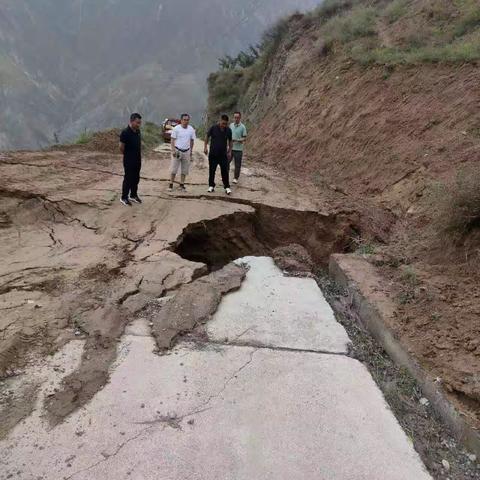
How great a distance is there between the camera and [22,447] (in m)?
3.27

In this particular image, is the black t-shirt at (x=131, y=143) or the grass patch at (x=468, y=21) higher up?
the grass patch at (x=468, y=21)

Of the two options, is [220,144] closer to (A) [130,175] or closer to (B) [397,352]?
(A) [130,175]

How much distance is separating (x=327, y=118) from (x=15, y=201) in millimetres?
8540

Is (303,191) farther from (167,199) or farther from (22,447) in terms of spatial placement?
(22,447)

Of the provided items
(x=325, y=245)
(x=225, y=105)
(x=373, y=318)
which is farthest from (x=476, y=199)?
(x=225, y=105)

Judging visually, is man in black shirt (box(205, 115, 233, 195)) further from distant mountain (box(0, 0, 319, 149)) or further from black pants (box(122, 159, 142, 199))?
distant mountain (box(0, 0, 319, 149))

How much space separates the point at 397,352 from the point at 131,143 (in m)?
5.32

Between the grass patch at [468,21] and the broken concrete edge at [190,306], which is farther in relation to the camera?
the grass patch at [468,21]

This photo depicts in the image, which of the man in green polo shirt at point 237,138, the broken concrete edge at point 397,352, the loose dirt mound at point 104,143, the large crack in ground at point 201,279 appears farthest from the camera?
the loose dirt mound at point 104,143

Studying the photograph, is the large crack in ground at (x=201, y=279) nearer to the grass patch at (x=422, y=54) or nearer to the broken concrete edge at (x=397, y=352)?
the broken concrete edge at (x=397, y=352)

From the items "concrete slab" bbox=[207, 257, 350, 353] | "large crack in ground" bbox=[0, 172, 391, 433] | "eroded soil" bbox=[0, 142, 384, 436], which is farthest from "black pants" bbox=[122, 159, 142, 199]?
"concrete slab" bbox=[207, 257, 350, 353]

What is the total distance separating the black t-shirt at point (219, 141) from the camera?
8758mm

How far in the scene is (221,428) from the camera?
11.6ft

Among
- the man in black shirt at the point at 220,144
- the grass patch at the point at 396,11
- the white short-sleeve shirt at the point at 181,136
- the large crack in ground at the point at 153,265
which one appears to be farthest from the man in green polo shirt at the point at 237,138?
the grass patch at the point at 396,11
